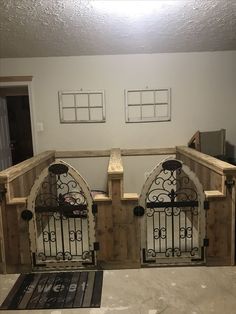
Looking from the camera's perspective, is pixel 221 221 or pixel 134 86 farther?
pixel 134 86

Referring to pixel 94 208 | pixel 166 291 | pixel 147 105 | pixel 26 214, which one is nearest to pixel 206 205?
pixel 166 291

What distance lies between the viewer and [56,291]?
2465mm

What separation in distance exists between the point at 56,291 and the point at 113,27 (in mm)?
2648

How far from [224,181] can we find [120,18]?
186 centimetres

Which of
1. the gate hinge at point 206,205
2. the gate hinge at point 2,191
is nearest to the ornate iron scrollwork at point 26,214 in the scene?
the gate hinge at point 2,191

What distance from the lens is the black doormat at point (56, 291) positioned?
2295 mm

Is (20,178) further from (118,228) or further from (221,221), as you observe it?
(221,221)

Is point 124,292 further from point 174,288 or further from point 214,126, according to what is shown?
point 214,126

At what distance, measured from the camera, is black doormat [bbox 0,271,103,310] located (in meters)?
2.29

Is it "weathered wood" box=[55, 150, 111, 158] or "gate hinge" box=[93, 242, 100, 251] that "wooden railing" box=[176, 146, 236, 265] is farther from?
"weathered wood" box=[55, 150, 111, 158]

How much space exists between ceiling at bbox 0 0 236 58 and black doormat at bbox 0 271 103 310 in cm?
239

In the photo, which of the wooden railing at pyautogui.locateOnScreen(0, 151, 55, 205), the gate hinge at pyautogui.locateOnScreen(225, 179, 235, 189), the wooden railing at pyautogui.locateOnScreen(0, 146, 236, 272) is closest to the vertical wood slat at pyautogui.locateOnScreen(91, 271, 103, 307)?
the wooden railing at pyautogui.locateOnScreen(0, 146, 236, 272)

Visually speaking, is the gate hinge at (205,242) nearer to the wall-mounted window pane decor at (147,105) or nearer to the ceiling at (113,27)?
the ceiling at (113,27)

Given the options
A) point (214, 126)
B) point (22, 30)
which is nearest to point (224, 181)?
point (214, 126)
